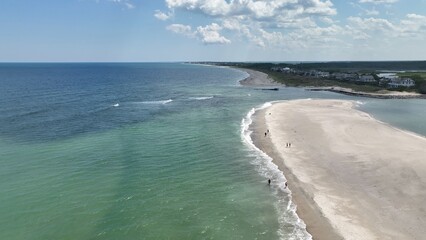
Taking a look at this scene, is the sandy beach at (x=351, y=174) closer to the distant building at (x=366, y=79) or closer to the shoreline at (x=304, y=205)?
the shoreline at (x=304, y=205)

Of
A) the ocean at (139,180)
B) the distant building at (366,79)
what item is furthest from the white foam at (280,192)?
the distant building at (366,79)

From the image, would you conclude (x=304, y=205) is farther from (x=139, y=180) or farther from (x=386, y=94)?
(x=386, y=94)

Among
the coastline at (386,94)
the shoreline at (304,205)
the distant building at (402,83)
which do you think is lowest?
the shoreline at (304,205)

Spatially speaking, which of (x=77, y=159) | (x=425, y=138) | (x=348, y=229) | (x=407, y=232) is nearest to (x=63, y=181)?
(x=77, y=159)

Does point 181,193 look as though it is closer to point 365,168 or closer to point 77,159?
point 77,159

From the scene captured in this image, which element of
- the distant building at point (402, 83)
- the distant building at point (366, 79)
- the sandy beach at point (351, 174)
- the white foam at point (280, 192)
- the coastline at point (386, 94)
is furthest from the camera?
the distant building at point (366, 79)

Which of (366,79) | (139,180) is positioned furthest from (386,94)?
(139,180)

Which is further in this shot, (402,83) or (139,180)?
(402,83)
